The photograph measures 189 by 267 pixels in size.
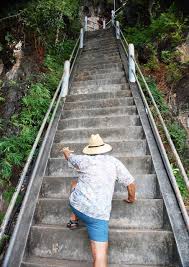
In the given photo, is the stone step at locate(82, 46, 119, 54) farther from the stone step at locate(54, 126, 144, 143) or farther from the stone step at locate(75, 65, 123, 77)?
the stone step at locate(54, 126, 144, 143)

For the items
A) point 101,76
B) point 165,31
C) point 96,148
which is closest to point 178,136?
point 101,76

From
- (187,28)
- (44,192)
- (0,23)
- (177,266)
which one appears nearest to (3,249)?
(44,192)

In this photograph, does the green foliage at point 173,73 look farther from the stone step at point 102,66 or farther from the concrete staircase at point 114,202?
the concrete staircase at point 114,202

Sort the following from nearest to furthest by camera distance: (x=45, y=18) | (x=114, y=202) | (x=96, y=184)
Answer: (x=96, y=184)
(x=114, y=202)
(x=45, y=18)

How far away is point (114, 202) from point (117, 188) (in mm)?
391

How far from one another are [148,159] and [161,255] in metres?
1.74

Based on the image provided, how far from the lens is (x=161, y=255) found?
3.78 meters

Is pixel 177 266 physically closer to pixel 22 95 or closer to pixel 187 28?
pixel 22 95

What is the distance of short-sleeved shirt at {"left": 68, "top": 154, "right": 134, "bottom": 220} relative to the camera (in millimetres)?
3600

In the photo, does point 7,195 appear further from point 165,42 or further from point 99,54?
point 99,54

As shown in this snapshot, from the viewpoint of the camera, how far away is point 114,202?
442 centimetres

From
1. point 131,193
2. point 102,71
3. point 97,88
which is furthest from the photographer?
point 102,71

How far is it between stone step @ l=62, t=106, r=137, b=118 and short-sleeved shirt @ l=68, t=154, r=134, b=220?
325 centimetres

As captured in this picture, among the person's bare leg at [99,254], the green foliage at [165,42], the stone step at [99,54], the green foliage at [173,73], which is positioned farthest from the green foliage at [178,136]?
the stone step at [99,54]
